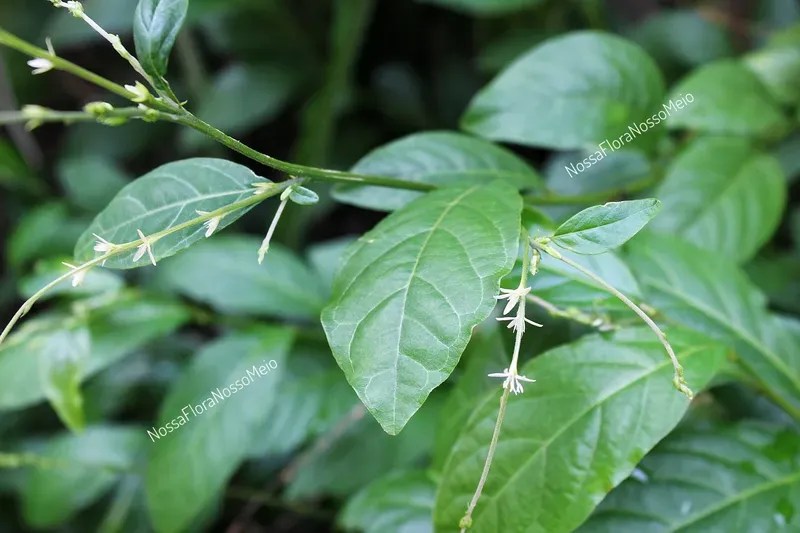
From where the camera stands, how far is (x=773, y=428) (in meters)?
0.64

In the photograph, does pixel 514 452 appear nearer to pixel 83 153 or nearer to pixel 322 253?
pixel 322 253

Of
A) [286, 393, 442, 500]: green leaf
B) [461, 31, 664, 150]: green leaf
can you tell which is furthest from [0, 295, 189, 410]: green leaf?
[461, 31, 664, 150]: green leaf

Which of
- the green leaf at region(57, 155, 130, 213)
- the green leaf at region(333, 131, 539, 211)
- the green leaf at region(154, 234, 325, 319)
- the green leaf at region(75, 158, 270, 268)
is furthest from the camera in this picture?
the green leaf at region(57, 155, 130, 213)

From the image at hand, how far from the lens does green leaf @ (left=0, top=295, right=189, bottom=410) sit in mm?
884

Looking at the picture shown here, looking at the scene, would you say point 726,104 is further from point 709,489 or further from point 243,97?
point 243,97

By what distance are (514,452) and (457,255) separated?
0.17 metres

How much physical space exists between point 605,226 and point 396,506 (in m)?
0.42

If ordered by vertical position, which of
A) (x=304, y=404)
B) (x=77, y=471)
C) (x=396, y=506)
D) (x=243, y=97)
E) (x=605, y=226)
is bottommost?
(x=77, y=471)

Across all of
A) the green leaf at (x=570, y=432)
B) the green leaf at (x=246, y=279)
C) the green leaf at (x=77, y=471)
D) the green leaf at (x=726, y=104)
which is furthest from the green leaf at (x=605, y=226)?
the green leaf at (x=77, y=471)

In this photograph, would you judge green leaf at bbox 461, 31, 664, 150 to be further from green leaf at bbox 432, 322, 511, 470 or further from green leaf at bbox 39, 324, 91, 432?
green leaf at bbox 39, 324, 91, 432

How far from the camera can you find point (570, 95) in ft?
2.68

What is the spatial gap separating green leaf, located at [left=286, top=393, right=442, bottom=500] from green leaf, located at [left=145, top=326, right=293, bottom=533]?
0.12 metres

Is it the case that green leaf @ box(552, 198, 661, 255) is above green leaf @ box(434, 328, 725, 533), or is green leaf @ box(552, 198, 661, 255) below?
above

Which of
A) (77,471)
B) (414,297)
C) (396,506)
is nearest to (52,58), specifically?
(414,297)
